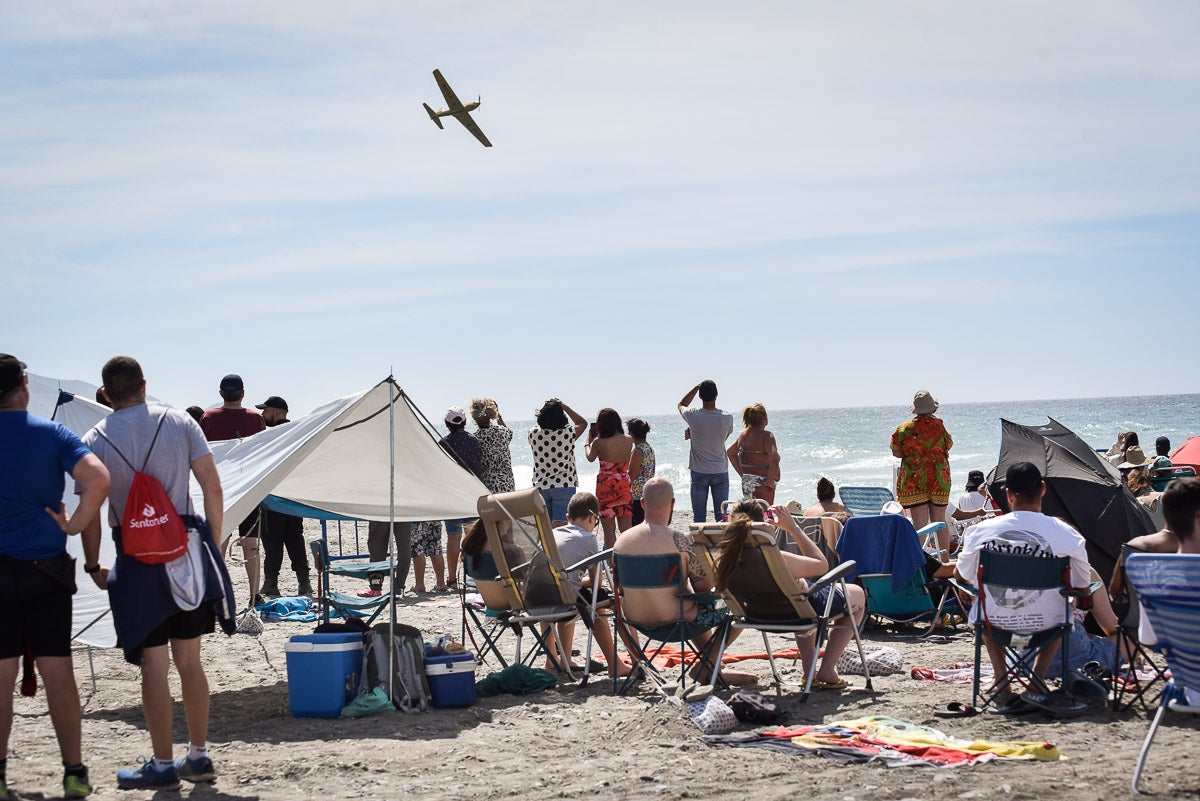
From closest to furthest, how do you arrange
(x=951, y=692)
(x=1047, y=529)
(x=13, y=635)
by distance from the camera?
(x=13, y=635)
(x=1047, y=529)
(x=951, y=692)

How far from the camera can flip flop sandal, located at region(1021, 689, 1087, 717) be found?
502 cm

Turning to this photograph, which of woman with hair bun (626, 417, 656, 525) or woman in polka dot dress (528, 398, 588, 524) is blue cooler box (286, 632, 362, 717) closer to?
woman in polka dot dress (528, 398, 588, 524)

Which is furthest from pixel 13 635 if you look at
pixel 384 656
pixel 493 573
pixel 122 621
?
pixel 493 573

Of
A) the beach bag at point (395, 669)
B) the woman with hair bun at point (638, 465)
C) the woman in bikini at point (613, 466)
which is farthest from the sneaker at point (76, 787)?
the woman with hair bun at point (638, 465)

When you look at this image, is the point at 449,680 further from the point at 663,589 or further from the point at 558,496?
the point at 558,496

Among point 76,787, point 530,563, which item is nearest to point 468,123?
point 530,563

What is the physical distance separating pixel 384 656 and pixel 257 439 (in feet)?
4.67

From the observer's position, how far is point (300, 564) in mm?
9688

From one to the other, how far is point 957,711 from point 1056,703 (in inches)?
16.0

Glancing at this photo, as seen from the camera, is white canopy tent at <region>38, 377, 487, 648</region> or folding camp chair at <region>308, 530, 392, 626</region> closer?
white canopy tent at <region>38, 377, 487, 648</region>

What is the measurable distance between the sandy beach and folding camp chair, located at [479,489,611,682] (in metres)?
0.39

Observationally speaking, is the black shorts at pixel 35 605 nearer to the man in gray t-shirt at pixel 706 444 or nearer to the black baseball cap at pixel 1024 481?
the black baseball cap at pixel 1024 481

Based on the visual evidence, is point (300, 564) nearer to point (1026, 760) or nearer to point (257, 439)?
point (257, 439)

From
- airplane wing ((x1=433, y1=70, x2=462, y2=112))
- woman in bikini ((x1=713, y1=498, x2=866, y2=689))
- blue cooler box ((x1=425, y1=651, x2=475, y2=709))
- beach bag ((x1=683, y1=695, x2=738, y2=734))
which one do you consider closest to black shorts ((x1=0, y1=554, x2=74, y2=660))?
blue cooler box ((x1=425, y1=651, x2=475, y2=709))
